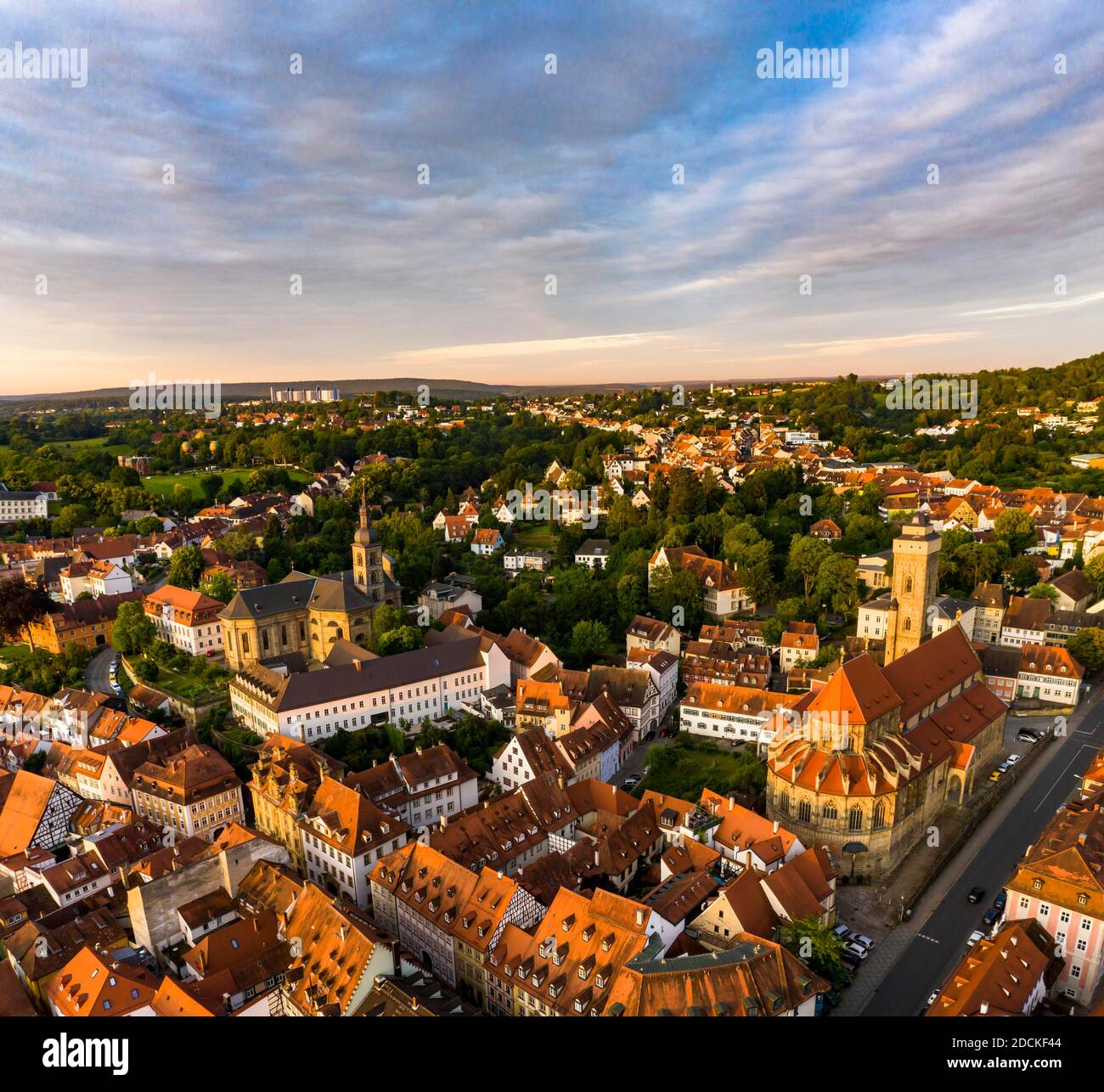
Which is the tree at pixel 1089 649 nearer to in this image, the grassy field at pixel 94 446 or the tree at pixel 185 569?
the tree at pixel 185 569

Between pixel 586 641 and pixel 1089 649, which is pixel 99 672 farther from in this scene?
pixel 1089 649

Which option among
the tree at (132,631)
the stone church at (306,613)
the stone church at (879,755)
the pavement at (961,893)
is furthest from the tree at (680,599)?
the tree at (132,631)

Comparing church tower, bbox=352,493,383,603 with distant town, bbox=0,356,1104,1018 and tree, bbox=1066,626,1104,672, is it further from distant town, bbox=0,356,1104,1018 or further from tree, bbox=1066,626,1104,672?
tree, bbox=1066,626,1104,672

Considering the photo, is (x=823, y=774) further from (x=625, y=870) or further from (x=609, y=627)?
(x=609, y=627)

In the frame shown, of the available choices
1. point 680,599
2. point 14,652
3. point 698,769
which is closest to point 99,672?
point 14,652

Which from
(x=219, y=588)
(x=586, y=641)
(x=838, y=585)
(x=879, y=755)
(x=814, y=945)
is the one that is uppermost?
(x=219, y=588)
